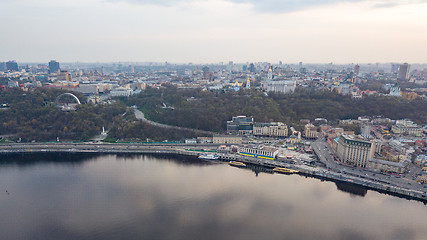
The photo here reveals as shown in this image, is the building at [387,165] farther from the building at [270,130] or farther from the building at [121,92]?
the building at [121,92]

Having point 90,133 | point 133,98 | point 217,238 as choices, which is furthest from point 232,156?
point 133,98

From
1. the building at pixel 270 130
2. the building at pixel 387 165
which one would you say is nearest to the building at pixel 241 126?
the building at pixel 270 130

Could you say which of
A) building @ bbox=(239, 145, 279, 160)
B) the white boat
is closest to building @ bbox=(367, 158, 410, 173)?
building @ bbox=(239, 145, 279, 160)

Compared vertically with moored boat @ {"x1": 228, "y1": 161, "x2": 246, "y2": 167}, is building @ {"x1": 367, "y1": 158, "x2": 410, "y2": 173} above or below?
above

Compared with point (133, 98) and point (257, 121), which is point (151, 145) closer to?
point (257, 121)

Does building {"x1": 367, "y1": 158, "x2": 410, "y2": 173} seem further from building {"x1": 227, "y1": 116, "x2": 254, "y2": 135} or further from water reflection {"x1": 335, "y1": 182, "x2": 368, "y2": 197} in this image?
building {"x1": 227, "y1": 116, "x2": 254, "y2": 135}

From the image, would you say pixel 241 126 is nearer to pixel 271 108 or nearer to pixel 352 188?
pixel 271 108
